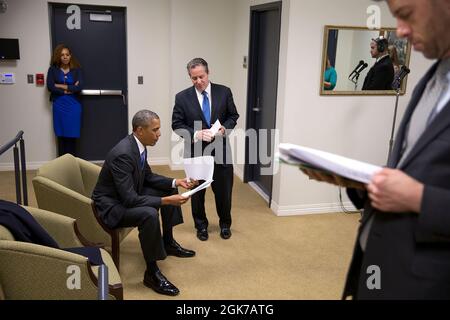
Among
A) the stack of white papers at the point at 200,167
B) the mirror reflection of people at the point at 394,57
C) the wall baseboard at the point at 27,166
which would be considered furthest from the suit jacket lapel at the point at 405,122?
the wall baseboard at the point at 27,166

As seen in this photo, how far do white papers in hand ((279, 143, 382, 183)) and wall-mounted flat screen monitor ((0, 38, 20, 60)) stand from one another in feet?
17.0

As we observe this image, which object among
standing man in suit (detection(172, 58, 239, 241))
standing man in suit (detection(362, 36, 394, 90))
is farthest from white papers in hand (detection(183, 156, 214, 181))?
standing man in suit (detection(362, 36, 394, 90))

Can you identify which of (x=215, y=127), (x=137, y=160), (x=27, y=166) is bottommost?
(x=27, y=166)

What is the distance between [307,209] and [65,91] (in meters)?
3.32

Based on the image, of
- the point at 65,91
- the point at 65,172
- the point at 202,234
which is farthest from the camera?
the point at 65,91

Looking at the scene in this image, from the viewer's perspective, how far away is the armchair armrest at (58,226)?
2562mm

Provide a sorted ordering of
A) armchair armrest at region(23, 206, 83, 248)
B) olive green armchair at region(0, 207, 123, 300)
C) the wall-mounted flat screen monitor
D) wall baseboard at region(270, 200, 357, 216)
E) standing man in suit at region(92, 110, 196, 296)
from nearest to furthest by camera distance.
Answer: olive green armchair at region(0, 207, 123, 300)
armchair armrest at region(23, 206, 83, 248)
standing man in suit at region(92, 110, 196, 296)
wall baseboard at region(270, 200, 357, 216)
the wall-mounted flat screen monitor

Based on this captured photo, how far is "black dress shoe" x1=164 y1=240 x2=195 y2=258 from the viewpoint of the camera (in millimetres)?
3523

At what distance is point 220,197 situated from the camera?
12.9 ft

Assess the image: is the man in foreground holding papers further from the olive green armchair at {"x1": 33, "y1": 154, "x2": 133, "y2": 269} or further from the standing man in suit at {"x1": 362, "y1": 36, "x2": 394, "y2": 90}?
the standing man in suit at {"x1": 362, "y1": 36, "x2": 394, "y2": 90}

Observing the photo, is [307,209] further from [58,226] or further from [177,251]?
[58,226]

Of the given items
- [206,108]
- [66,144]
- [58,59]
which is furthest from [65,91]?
[206,108]

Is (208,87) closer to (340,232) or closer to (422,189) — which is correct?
(340,232)

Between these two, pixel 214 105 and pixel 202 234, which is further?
pixel 202 234
